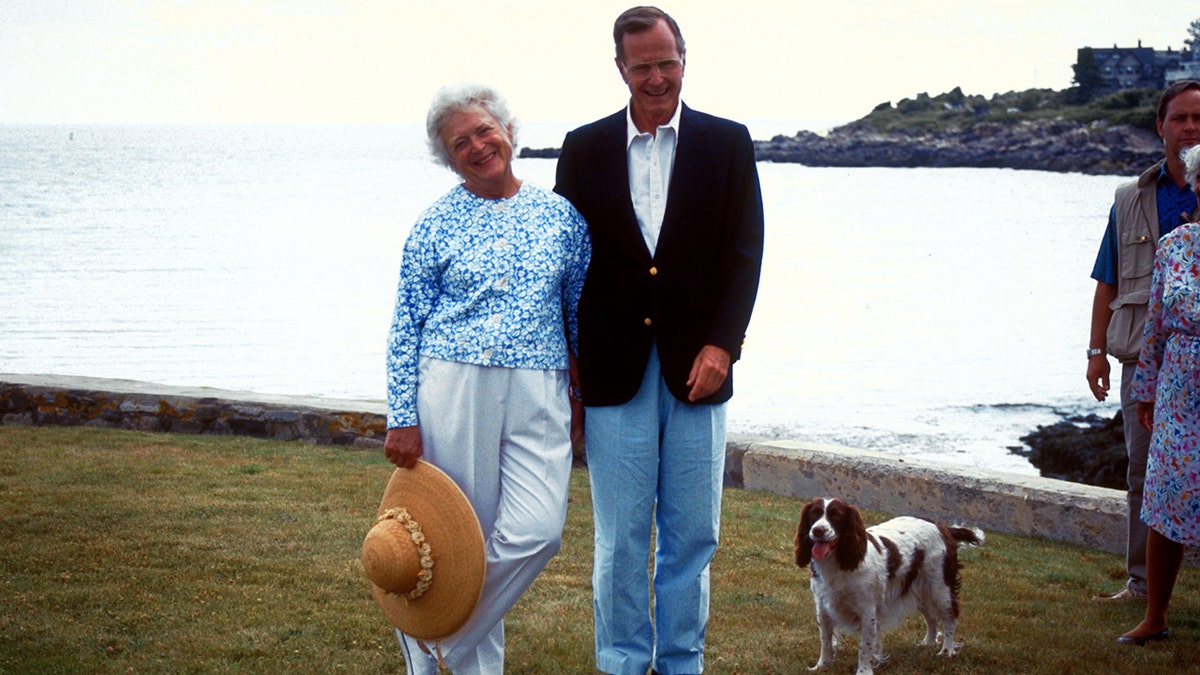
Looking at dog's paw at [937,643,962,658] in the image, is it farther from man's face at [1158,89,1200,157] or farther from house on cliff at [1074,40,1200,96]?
house on cliff at [1074,40,1200,96]

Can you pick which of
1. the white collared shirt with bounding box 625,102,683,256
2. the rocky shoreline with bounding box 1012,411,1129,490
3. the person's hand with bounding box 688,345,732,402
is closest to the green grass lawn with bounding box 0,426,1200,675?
the person's hand with bounding box 688,345,732,402

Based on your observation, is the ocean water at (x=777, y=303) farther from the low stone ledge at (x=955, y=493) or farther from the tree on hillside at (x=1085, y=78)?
the tree on hillside at (x=1085, y=78)

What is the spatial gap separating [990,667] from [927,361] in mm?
18175

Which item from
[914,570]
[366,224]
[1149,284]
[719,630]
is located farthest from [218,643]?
[366,224]

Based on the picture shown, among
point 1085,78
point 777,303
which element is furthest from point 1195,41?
point 777,303

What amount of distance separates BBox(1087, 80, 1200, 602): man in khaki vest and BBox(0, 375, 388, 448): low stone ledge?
5195 mm

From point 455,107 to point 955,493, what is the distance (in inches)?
166

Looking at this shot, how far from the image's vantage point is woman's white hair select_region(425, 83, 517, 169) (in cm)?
397

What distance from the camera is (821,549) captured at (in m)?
4.60

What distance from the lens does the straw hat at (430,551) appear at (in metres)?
3.87

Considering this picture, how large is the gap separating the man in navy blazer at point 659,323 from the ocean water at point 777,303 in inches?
16.5

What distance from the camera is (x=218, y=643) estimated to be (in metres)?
4.84

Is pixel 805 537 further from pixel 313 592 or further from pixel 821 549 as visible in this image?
pixel 313 592

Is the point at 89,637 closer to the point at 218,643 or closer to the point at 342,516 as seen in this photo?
the point at 218,643
